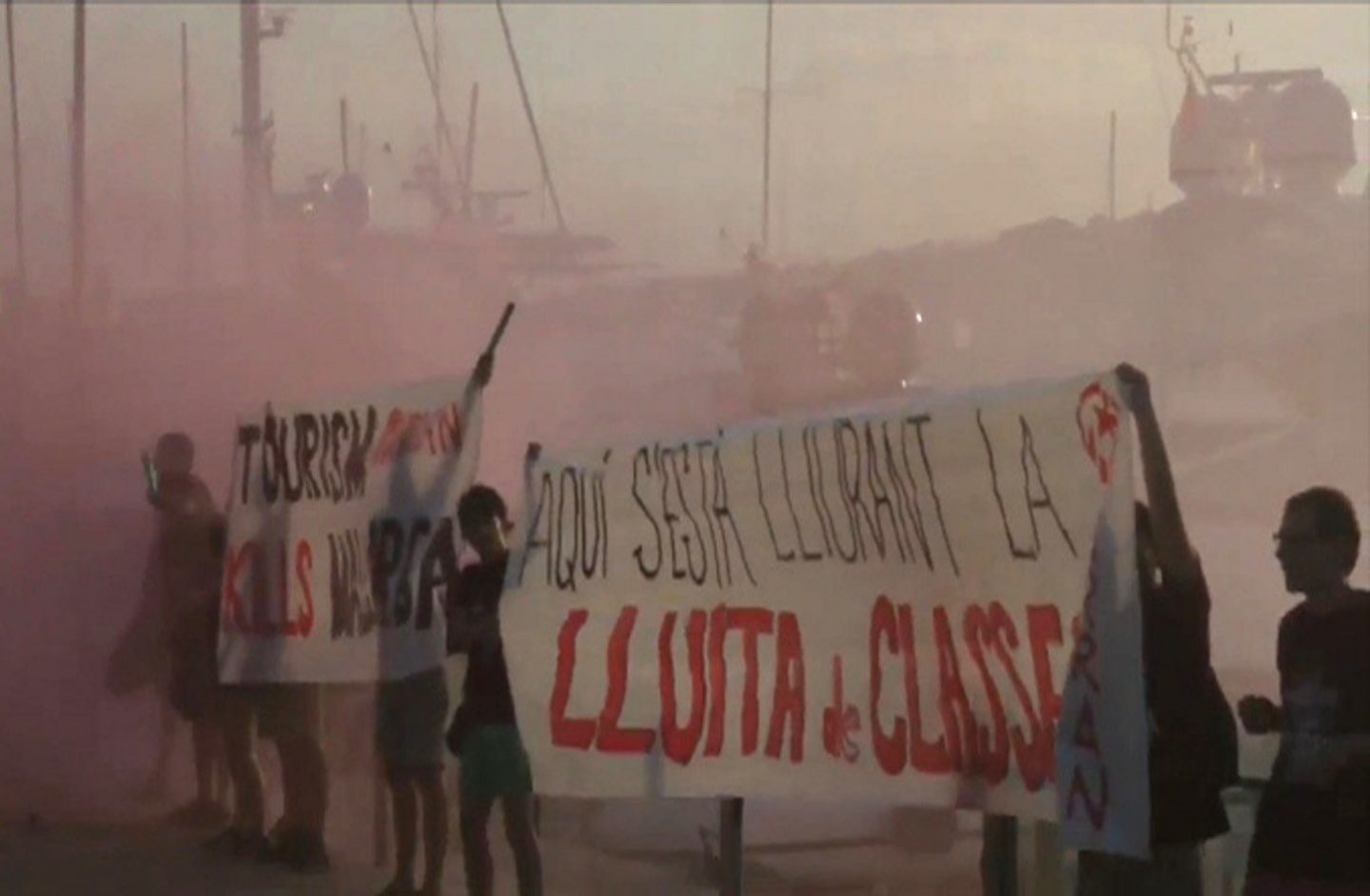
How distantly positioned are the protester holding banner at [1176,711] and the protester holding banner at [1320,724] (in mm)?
113

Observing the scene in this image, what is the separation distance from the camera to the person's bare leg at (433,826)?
674 cm

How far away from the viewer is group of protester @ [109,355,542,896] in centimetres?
620

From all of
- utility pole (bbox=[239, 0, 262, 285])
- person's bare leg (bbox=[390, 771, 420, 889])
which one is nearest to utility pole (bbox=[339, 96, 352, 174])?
utility pole (bbox=[239, 0, 262, 285])

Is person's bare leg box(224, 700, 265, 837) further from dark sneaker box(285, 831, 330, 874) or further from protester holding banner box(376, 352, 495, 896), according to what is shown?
protester holding banner box(376, 352, 495, 896)

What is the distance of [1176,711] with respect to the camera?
178 inches

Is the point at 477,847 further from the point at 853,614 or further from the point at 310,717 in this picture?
the point at 853,614

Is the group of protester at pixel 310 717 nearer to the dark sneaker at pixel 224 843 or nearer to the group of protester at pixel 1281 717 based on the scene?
the dark sneaker at pixel 224 843

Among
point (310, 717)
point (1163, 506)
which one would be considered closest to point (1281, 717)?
point (1163, 506)

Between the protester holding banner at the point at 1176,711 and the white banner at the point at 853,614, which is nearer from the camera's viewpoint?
the white banner at the point at 853,614

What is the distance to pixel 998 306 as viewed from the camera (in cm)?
864

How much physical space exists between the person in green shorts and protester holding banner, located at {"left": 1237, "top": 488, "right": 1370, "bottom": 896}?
7.14 ft

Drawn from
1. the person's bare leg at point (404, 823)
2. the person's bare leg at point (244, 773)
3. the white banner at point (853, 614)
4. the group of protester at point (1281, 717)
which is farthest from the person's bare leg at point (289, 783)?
the group of protester at point (1281, 717)

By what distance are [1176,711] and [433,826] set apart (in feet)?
9.22

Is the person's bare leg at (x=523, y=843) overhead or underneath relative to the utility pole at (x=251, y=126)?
underneath
